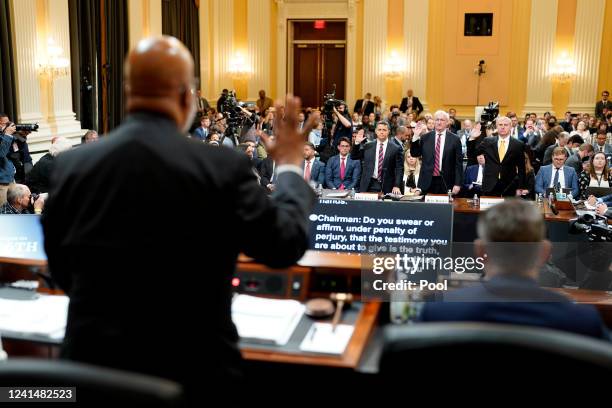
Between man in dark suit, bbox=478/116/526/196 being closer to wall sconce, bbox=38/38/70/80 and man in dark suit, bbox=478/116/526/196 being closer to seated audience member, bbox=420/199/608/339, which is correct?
seated audience member, bbox=420/199/608/339

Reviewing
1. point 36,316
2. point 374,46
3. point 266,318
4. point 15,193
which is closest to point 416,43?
point 374,46

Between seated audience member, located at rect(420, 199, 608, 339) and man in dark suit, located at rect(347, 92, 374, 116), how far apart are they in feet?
45.2

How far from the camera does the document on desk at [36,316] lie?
7.93 ft

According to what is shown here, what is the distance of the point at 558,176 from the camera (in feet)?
25.7

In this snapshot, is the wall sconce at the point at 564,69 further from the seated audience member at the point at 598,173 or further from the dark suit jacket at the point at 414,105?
the seated audience member at the point at 598,173

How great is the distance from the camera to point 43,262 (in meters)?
2.91

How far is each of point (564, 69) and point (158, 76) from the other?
55.0ft

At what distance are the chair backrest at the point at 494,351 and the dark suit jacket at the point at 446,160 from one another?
710cm

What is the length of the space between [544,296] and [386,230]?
186cm

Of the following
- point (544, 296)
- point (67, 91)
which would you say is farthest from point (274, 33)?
point (544, 296)

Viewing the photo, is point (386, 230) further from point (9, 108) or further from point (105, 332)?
point (9, 108)

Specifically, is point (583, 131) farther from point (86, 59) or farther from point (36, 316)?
point (36, 316)

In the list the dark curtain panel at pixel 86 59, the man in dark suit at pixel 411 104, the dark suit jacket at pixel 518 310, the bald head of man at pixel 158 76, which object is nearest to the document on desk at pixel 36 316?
the bald head of man at pixel 158 76

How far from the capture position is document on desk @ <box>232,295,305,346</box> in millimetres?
2303
